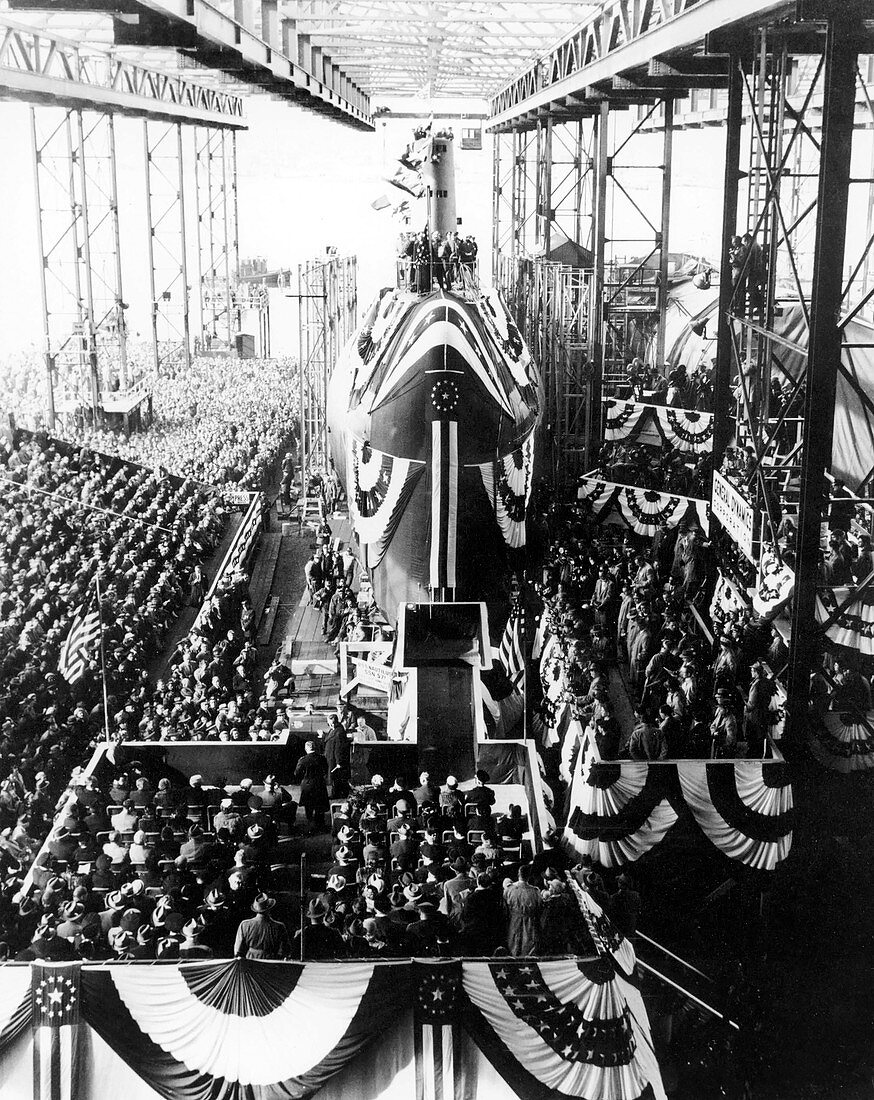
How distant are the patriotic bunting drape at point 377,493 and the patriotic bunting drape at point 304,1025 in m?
11.4

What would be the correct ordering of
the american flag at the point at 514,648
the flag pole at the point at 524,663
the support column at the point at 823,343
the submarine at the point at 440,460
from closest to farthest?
1. the support column at the point at 823,343
2. the flag pole at the point at 524,663
3. the submarine at the point at 440,460
4. the american flag at the point at 514,648

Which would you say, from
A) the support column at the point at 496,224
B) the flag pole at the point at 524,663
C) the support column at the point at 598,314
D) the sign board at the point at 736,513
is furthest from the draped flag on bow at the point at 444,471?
the support column at the point at 496,224

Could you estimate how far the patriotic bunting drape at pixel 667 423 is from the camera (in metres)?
27.1

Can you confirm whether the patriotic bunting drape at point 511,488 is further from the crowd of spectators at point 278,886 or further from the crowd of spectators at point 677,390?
the crowd of spectators at point 677,390

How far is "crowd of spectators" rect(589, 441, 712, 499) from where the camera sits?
24344mm

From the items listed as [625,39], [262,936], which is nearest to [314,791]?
[262,936]

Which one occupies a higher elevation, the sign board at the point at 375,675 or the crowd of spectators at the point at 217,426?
the crowd of spectators at the point at 217,426

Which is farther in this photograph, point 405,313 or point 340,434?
point 340,434

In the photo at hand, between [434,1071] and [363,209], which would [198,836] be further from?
[363,209]

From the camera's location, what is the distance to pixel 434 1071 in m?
9.21

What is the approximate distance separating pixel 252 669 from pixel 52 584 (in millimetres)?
4232

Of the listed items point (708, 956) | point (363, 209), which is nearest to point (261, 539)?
point (708, 956)

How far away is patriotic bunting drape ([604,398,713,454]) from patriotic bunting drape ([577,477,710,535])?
235 cm

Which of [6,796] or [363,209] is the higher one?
[363,209]
